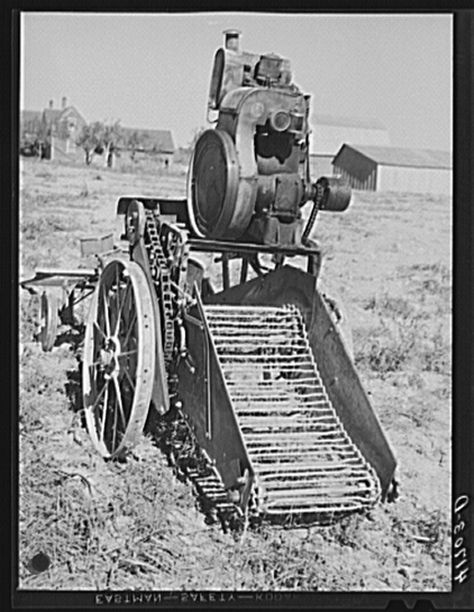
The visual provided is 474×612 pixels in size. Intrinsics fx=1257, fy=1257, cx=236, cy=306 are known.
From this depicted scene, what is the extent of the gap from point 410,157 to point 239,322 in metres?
0.62

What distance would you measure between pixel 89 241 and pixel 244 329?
47 cm

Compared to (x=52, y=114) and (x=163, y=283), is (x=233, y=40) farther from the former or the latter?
(x=163, y=283)

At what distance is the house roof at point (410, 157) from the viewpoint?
3.28 metres

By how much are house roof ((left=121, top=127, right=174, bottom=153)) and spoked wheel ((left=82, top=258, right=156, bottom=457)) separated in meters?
0.30

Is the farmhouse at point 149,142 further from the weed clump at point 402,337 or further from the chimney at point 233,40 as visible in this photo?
the weed clump at point 402,337

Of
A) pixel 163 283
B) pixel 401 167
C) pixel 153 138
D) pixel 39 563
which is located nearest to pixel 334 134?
pixel 401 167

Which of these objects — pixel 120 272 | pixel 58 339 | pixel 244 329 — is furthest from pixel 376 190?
pixel 58 339

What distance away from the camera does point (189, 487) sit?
3242mm

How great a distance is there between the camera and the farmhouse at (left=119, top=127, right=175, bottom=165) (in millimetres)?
3250

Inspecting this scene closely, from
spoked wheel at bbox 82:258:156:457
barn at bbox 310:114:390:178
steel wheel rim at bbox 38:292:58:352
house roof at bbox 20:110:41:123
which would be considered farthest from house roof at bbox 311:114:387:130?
steel wheel rim at bbox 38:292:58:352

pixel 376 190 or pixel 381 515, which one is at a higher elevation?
pixel 376 190

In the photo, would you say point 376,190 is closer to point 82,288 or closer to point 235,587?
point 82,288

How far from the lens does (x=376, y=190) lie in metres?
3.29

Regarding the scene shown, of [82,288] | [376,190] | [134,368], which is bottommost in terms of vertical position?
[134,368]
